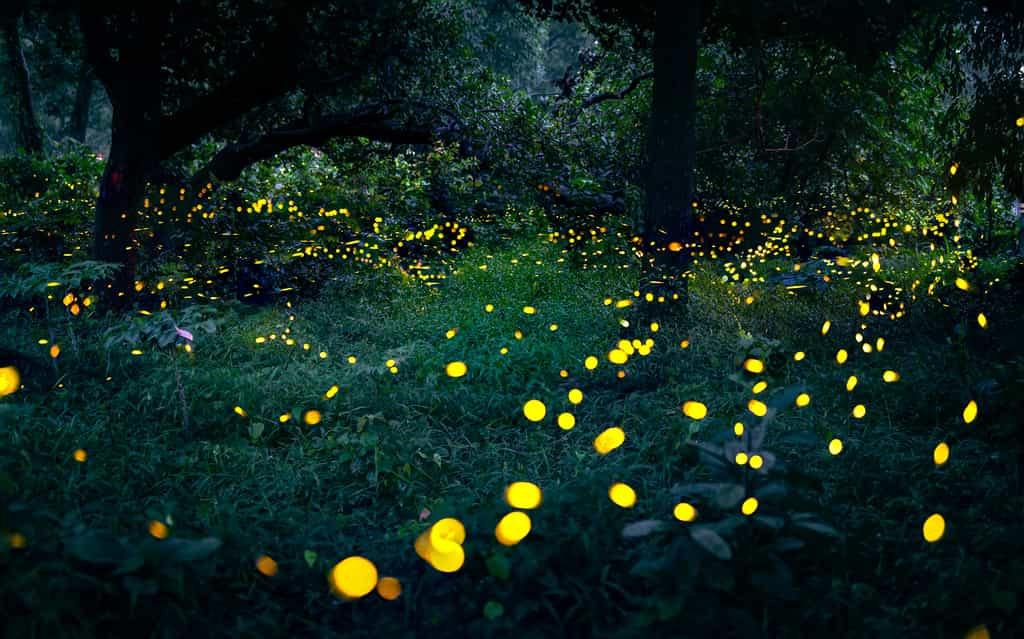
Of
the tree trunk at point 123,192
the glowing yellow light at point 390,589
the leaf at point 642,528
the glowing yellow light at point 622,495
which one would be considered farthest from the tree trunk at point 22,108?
the leaf at point 642,528

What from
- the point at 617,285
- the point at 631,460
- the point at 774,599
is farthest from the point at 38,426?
the point at 617,285

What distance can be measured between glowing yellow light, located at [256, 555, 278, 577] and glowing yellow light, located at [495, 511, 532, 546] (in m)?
0.78

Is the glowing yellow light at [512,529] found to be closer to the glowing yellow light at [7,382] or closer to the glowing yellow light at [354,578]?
the glowing yellow light at [354,578]

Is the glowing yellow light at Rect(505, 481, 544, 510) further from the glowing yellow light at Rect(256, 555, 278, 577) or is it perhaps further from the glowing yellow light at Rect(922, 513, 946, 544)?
the glowing yellow light at Rect(922, 513, 946, 544)

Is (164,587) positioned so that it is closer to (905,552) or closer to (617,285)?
(905,552)

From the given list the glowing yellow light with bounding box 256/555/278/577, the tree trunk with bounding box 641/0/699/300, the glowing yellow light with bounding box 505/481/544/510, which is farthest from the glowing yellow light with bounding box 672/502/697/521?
the tree trunk with bounding box 641/0/699/300

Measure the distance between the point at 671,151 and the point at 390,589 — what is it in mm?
4413

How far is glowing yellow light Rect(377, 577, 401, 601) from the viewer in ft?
7.41

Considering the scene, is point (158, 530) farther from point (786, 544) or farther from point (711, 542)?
point (786, 544)

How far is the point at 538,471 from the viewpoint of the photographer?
10.8 ft

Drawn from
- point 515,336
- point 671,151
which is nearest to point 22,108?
point 515,336

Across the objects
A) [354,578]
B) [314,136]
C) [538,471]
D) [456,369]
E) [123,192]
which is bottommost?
[538,471]

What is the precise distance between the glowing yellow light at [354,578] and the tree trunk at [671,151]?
3.68 m

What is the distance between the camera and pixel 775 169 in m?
9.46
